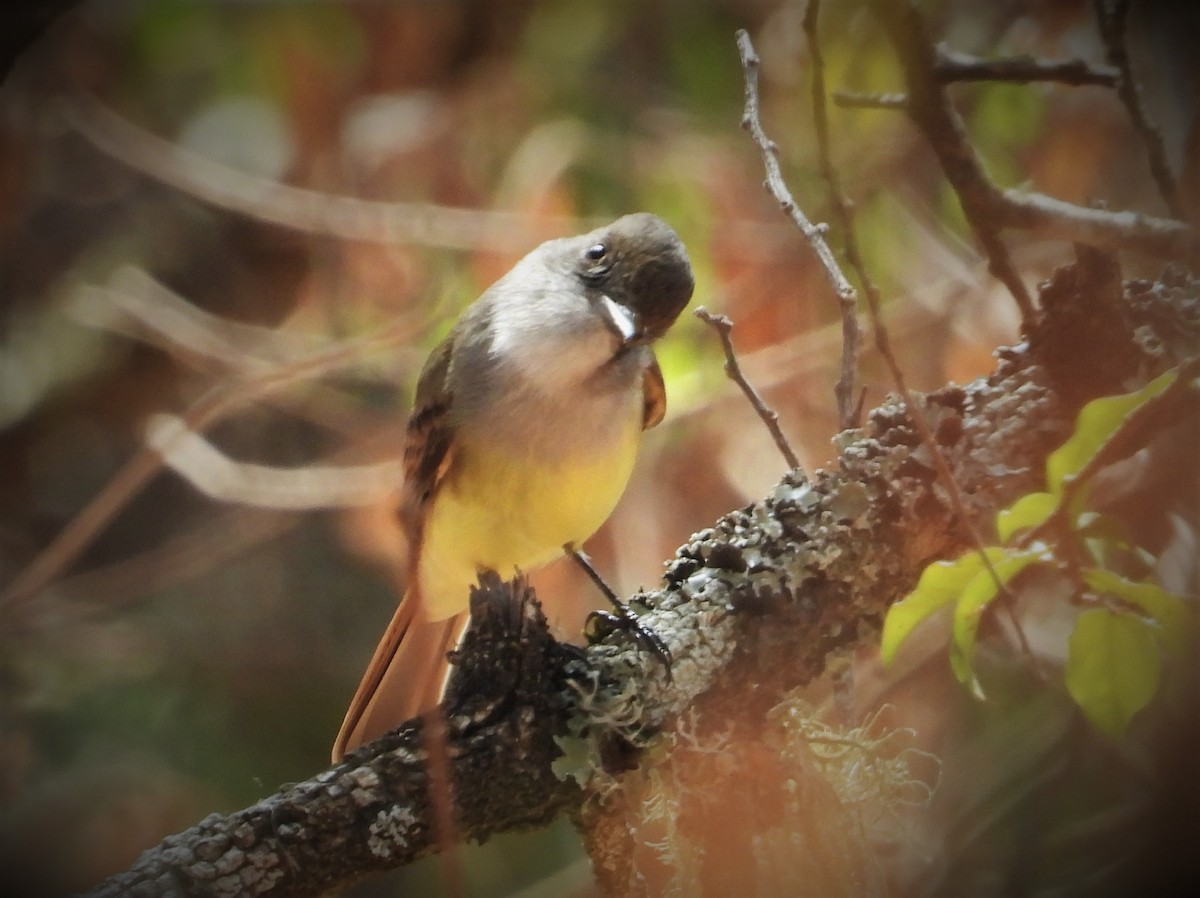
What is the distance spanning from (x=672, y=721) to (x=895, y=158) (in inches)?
24.9

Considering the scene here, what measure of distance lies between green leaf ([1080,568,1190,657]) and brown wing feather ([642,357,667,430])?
1.57 ft

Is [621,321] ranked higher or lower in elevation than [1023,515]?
higher

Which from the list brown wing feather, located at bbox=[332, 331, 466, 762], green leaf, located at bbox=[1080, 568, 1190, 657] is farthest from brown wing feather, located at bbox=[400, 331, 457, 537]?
green leaf, located at bbox=[1080, 568, 1190, 657]

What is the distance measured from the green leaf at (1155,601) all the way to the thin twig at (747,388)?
34 centimetres

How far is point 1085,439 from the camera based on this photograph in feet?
3.46

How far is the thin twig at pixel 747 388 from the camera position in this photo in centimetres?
104

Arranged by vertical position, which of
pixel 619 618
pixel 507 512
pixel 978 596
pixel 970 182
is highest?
pixel 970 182

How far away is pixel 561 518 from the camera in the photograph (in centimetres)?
103

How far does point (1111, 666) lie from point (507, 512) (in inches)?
26.2

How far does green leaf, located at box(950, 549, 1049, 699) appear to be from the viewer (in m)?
1.05

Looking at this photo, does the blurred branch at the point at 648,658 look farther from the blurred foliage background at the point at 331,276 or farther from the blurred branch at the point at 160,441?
the blurred branch at the point at 160,441

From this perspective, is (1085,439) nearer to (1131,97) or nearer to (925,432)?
(925,432)

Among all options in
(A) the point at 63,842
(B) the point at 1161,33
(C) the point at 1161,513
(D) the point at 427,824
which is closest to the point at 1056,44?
(B) the point at 1161,33

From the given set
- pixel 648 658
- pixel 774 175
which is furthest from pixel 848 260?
pixel 648 658
